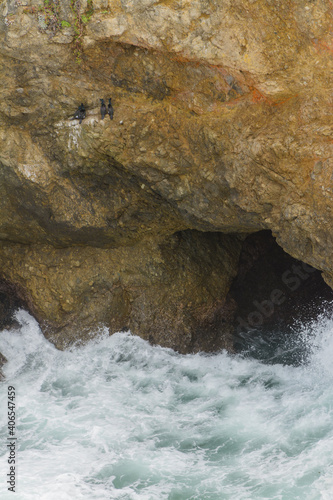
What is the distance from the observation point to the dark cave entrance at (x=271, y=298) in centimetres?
963

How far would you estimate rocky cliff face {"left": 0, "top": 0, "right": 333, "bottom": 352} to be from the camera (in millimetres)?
6688

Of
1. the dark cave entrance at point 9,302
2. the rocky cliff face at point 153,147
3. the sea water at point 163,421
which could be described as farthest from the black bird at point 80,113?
the sea water at point 163,421

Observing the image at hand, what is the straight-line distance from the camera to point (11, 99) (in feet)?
25.5

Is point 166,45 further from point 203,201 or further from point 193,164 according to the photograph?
point 203,201

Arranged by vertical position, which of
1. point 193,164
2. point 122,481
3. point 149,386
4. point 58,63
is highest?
point 58,63

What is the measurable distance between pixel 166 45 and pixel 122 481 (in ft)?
18.1

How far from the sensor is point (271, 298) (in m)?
10.4

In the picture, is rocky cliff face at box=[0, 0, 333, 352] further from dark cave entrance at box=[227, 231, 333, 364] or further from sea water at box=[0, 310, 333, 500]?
dark cave entrance at box=[227, 231, 333, 364]

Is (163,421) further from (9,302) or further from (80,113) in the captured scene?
(80,113)

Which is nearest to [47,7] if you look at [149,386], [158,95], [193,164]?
[158,95]

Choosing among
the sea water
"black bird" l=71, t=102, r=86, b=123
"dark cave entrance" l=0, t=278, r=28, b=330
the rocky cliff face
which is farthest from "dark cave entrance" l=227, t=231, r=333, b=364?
"black bird" l=71, t=102, r=86, b=123

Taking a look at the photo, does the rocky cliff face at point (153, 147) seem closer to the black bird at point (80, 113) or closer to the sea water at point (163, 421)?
the black bird at point (80, 113)

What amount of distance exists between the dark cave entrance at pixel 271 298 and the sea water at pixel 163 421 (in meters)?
0.32

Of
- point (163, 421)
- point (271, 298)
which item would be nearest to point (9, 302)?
point (163, 421)
